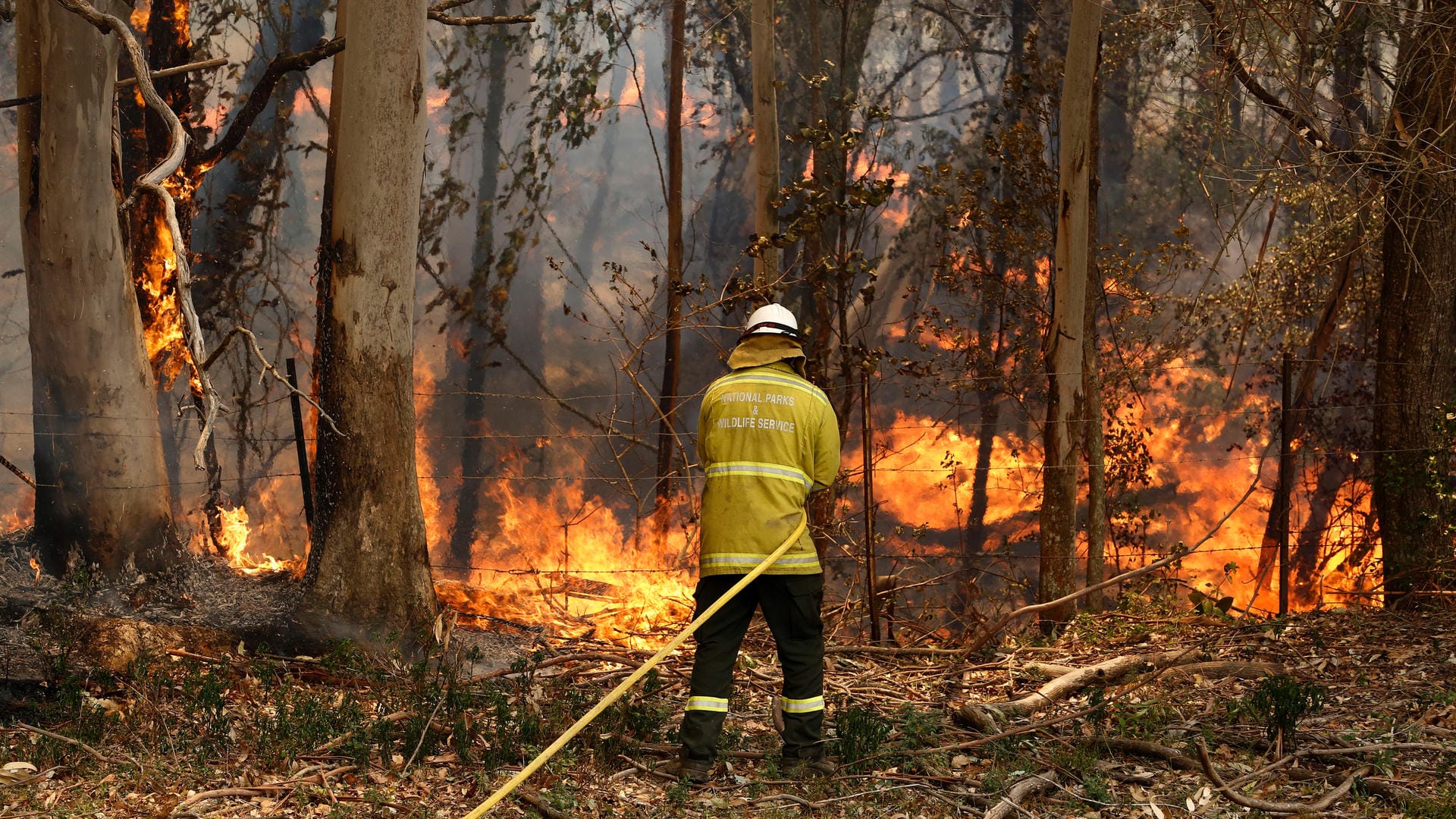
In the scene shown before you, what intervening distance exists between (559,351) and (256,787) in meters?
9.92

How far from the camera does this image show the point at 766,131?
8.81 metres

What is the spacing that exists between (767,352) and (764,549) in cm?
85

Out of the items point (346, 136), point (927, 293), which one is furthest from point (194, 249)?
point (927, 293)

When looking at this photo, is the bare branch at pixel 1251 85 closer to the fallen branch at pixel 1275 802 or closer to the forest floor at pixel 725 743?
the forest floor at pixel 725 743

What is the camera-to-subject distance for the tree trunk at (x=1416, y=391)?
7.41m

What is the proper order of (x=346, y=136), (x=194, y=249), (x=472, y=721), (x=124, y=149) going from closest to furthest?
(x=472, y=721) → (x=346, y=136) → (x=124, y=149) → (x=194, y=249)

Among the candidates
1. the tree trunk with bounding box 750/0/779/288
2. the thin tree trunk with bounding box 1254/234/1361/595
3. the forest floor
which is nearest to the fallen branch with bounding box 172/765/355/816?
the forest floor

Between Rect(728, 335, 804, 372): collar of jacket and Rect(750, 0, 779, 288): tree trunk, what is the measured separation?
3.87m

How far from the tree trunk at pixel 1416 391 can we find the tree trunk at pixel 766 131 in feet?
13.9

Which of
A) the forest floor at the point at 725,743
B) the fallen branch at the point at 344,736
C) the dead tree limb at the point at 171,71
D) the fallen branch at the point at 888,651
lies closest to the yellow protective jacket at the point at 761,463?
the forest floor at the point at 725,743

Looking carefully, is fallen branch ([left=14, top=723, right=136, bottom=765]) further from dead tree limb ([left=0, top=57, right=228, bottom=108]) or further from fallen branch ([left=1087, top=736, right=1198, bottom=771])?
fallen branch ([left=1087, top=736, right=1198, bottom=771])

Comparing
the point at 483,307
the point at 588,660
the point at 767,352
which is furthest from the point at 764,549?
the point at 483,307

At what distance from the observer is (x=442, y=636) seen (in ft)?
20.4

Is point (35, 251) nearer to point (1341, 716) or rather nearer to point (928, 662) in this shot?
A: point (928, 662)
